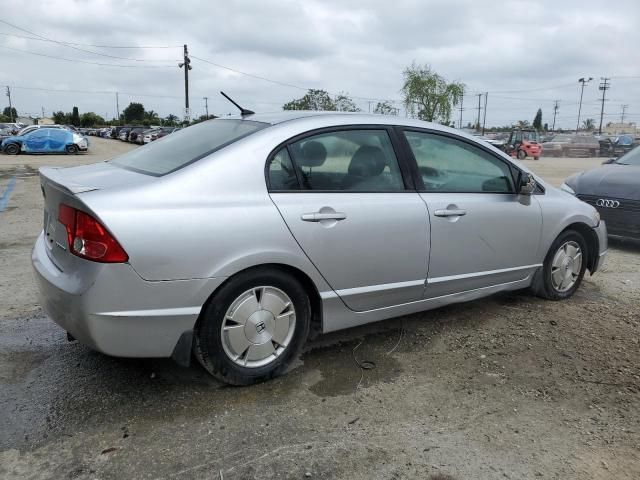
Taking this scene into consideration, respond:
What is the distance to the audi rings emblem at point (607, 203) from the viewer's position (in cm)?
652

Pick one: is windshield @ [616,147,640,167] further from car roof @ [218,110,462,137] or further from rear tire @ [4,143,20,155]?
rear tire @ [4,143,20,155]

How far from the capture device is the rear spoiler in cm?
267

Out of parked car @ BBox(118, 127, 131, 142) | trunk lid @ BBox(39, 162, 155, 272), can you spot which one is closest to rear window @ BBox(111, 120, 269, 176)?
trunk lid @ BBox(39, 162, 155, 272)

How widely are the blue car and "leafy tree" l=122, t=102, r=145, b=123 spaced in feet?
229

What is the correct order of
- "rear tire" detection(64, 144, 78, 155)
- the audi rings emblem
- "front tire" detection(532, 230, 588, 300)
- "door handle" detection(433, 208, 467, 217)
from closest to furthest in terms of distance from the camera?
"door handle" detection(433, 208, 467, 217) → "front tire" detection(532, 230, 588, 300) → the audi rings emblem → "rear tire" detection(64, 144, 78, 155)

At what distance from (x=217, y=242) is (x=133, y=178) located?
2.08 ft

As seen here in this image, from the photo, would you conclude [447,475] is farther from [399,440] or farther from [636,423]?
[636,423]

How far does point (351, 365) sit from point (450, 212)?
1.18 meters

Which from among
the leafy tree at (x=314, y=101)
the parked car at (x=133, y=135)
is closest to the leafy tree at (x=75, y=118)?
the parked car at (x=133, y=135)

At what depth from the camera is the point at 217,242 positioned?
2674mm

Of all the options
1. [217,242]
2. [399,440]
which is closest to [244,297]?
[217,242]

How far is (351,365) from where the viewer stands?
131 inches

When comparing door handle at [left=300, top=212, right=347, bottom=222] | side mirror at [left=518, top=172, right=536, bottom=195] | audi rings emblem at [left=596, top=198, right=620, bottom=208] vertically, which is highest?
side mirror at [left=518, top=172, right=536, bottom=195]

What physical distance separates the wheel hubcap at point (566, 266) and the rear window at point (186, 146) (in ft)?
8.89
